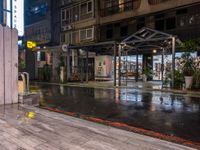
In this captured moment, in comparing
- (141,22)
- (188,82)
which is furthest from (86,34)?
(188,82)

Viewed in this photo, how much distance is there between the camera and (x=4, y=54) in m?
6.20

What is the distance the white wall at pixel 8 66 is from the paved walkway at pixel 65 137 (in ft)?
5.75

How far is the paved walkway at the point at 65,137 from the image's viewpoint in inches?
123

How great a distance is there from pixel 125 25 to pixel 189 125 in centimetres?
1693

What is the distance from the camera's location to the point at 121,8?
21203 millimetres

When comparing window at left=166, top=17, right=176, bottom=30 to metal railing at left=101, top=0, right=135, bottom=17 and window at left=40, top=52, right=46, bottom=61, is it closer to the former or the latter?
metal railing at left=101, top=0, right=135, bottom=17

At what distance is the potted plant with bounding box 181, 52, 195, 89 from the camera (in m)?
12.4

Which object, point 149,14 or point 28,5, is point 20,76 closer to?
point 149,14

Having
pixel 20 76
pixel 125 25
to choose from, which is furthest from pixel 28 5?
pixel 20 76

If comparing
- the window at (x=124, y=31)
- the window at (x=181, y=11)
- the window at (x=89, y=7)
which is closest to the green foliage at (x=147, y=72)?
the window at (x=124, y=31)

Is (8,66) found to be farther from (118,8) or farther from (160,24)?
(118,8)

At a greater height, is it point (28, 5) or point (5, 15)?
point (28, 5)

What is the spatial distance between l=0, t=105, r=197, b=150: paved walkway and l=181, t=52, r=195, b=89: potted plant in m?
9.94

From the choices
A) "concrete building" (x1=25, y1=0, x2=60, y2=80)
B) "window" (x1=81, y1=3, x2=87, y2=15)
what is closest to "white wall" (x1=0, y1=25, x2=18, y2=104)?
"window" (x1=81, y1=3, x2=87, y2=15)
